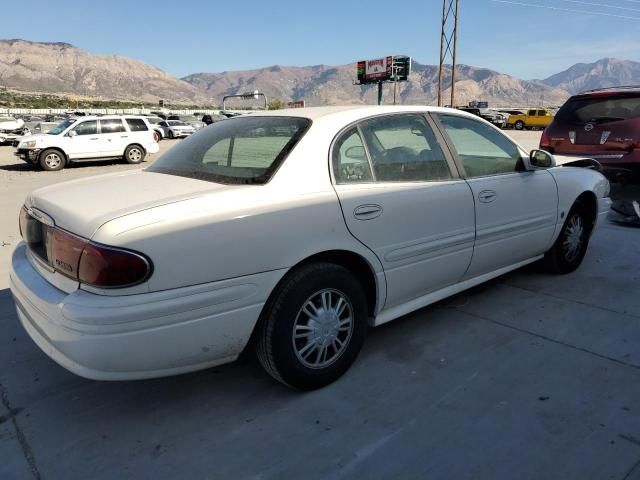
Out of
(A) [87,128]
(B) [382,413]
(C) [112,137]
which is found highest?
(A) [87,128]

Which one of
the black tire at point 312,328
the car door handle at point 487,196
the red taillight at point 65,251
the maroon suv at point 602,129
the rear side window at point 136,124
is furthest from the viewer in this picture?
the rear side window at point 136,124

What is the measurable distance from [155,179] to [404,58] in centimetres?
5776

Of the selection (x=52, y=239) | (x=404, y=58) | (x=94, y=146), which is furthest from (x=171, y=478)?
(x=404, y=58)

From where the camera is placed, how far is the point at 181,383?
2.82 metres

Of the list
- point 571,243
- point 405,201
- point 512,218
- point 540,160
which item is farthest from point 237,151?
point 571,243

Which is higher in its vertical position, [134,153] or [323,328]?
[134,153]

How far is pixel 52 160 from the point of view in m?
14.6

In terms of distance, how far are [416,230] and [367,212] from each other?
41 cm

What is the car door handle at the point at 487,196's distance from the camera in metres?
3.38

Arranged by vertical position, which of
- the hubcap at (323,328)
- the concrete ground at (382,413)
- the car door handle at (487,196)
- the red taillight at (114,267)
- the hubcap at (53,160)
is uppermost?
the car door handle at (487,196)

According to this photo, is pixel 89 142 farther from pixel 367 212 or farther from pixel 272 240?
pixel 272 240

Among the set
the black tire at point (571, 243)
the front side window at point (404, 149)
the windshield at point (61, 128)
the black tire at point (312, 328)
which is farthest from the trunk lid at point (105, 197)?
the windshield at point (61, 128)

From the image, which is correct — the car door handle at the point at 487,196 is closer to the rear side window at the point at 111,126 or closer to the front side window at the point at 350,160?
the front side window at the point at 350,160

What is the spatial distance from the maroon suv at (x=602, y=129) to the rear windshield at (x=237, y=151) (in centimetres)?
567
